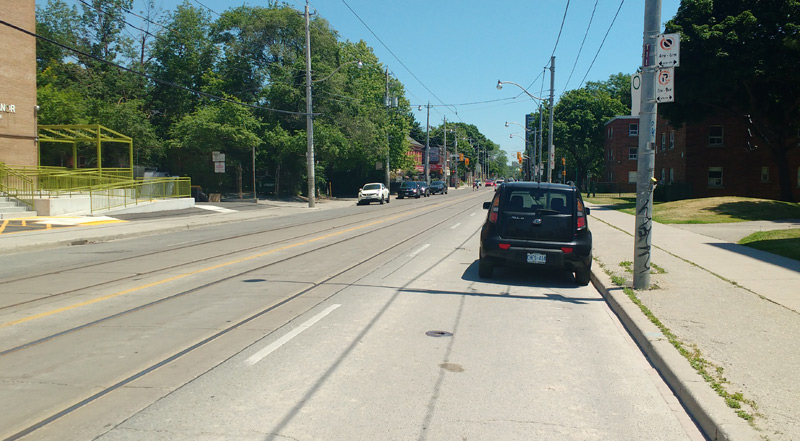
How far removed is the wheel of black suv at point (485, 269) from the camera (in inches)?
416

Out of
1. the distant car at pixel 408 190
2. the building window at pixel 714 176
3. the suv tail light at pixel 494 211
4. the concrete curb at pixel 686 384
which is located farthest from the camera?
the distant car at pixel 408 190

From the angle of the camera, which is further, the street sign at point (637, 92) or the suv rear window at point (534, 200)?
the suv rear window at point (534, 200)

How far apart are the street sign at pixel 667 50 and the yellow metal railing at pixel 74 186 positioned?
24.0m

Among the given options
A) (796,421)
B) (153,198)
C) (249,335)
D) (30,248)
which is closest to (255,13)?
(153,198)

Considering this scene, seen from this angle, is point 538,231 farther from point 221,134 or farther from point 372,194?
point 372,194

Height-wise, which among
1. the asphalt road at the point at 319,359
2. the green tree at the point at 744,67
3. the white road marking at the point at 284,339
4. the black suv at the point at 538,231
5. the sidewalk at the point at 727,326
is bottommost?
the asphalt road at the point at 319,359

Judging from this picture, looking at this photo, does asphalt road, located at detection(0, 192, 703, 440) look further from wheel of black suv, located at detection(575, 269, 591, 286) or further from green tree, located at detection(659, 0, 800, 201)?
green tree, located at detection(659, 0, 800, 201)

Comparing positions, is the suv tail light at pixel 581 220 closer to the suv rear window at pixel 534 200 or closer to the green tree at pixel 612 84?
the suv rear window at pixel 534 200

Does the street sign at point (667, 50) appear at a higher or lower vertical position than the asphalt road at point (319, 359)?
higher

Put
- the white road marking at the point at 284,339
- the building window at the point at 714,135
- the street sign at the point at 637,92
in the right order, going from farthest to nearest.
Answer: the building window at the point at 714,135
the street sign at the point at 637,92
the white road marking at the point at 284,339

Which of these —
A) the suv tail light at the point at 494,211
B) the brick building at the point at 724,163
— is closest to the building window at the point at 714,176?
the brick building at the point at 724,163

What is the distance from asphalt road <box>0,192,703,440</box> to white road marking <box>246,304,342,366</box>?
0.03m

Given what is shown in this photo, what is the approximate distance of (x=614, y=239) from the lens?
56.4 ft

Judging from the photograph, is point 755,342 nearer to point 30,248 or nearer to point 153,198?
point 30,248
